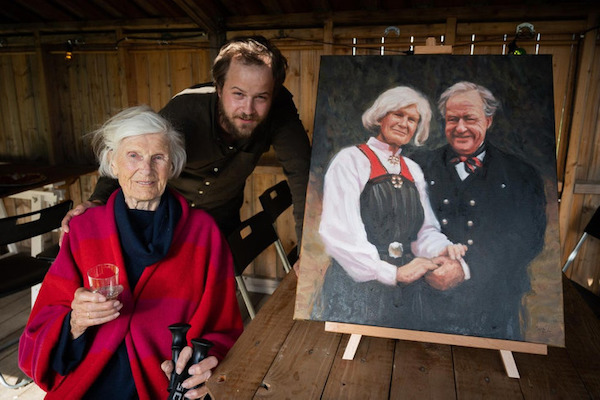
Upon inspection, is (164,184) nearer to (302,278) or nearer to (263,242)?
(302,278)

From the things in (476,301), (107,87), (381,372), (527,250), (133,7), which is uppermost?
(133,7)

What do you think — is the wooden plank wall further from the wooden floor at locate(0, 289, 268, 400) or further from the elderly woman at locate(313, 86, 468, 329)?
the elderly woman at locate(313, 86, 468, 329)

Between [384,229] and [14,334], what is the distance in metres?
2.95

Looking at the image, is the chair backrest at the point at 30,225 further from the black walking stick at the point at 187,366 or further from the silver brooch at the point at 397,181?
the silver brooch at the point at 397,181

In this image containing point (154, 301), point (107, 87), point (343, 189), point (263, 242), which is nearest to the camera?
point (343, 189)

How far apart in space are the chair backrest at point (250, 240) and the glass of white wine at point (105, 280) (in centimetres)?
59

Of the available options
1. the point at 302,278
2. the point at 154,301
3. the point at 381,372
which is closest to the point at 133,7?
the point at 154,301

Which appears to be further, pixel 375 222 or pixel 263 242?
pixel 263 242

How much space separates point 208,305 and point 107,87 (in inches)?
125

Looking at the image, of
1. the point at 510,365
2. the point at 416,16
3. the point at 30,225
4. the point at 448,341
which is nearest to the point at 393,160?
the point at 448,341

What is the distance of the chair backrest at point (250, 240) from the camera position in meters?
1.84

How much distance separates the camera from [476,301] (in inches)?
43.1

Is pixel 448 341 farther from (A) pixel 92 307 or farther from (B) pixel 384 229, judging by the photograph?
(A) pixel 92 307

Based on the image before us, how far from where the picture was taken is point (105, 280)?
1205mm
